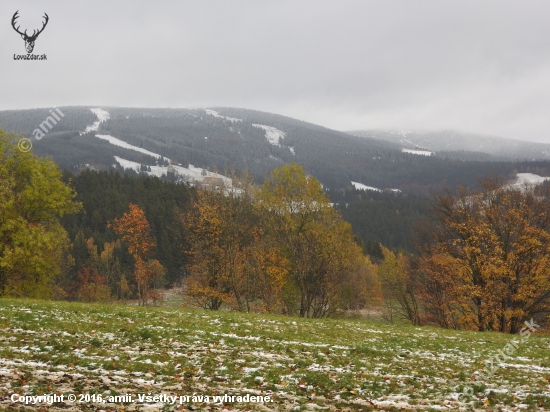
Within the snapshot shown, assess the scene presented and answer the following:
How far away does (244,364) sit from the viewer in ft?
43.5

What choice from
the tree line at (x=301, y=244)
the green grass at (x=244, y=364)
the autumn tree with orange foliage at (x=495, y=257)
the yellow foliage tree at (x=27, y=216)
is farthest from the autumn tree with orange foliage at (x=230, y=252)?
the autumn tree with orange foliage at (x=495, y=257)

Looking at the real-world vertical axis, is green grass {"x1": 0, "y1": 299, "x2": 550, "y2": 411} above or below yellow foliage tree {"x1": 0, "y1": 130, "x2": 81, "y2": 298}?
below

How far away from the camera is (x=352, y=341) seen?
1914cm

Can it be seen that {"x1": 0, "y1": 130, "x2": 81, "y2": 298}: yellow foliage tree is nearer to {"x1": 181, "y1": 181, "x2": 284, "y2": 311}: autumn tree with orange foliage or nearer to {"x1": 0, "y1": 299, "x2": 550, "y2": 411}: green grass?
{"x1": 181, "y1": 181, "x2": 284, "y2": 311}: autumn tree with orange foliage

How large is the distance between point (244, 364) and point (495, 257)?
26693 millimetres

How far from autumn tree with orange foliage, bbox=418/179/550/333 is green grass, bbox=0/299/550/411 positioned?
1157cm

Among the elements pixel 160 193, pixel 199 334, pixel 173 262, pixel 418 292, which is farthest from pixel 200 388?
pixel 160 193

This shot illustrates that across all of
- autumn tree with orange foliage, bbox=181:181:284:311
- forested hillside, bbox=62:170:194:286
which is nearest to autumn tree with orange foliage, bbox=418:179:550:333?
autumn tree with orange foliage, bbox=181:181:284:311

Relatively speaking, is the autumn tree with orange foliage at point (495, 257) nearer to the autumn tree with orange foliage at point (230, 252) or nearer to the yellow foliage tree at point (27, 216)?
the autumn tree with orange foliage at point (230, 252)

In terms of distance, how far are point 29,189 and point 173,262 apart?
249 feet

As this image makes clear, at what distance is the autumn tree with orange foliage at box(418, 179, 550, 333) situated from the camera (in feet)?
103

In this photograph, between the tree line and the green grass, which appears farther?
the tree line

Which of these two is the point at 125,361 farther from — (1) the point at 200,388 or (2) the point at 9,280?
(2) the point at 9,280

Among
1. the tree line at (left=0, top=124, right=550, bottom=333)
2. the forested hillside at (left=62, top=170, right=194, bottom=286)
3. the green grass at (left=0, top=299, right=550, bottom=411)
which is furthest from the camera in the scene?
the forested hillside at (left=62, top=170, right=194, bottom=286)
